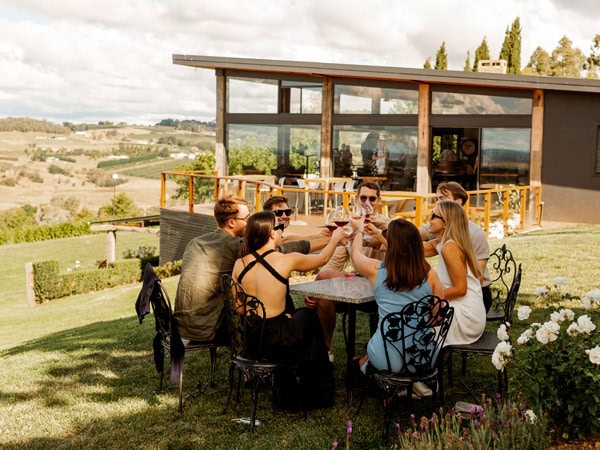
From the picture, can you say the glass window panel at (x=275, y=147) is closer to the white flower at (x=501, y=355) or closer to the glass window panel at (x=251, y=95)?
the glass window panel at (x=251, y=95)

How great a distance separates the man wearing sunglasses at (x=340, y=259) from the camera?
5.60m

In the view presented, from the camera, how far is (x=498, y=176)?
16.5 m

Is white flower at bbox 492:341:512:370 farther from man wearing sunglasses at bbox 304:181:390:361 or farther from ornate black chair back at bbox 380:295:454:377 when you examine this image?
man wearing sunglasses at bbox 304:181:390:361

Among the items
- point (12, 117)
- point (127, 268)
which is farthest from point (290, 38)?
point (127, 268)

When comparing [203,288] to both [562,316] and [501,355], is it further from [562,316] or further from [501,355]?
[562,316]

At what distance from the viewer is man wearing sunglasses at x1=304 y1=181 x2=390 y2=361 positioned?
5.60 metres

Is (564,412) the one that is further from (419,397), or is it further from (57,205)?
(57,205)

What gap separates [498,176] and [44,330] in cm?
1002

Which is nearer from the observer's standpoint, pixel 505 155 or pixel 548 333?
pixel 548 333

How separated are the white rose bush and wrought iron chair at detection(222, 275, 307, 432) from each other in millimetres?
1523

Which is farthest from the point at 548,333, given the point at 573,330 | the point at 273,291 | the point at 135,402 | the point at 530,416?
the point at 135,402

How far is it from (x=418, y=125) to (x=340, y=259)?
11.6 metres

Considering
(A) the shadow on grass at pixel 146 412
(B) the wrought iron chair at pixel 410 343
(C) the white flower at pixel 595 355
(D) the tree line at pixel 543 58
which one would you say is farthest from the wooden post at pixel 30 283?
(D) the tree line at pixel 543 58

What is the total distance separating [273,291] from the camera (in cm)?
488
